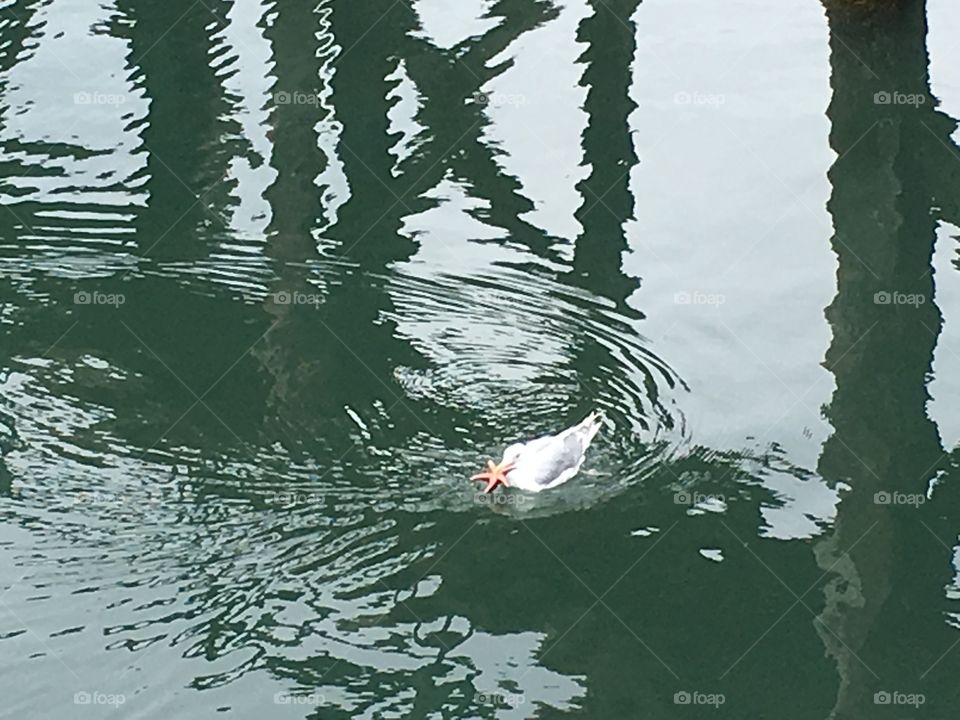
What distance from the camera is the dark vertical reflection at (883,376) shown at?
840 centimetres

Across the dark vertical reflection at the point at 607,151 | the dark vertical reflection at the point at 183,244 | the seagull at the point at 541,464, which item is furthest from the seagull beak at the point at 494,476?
the dark vertical reflection at the point at 607,151

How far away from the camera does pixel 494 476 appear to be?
9.03 meters

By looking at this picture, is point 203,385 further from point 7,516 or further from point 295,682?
point 295,682

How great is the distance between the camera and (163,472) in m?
9.30

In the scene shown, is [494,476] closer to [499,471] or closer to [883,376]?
[499,471]

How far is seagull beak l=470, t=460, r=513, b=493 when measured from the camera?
903cm

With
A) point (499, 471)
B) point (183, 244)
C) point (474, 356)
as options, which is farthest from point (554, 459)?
point (183, 244)

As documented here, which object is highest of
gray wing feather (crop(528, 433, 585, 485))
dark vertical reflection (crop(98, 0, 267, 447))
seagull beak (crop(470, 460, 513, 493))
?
dark vertical reflection (crop(98, 0, 267, 447))

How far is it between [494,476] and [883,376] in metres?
2.67

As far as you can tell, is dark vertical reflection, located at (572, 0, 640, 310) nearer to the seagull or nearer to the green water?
the green water

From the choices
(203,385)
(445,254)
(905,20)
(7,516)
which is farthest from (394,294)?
(905,20)

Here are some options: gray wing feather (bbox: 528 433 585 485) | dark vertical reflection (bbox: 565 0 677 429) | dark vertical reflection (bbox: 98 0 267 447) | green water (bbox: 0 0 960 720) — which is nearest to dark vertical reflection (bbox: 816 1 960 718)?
green water (bbox: 0 0 960 720)

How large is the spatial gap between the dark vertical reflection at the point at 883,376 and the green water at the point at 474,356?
2cm

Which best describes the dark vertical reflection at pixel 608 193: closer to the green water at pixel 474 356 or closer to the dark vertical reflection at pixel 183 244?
the green water at pixel 474 356
